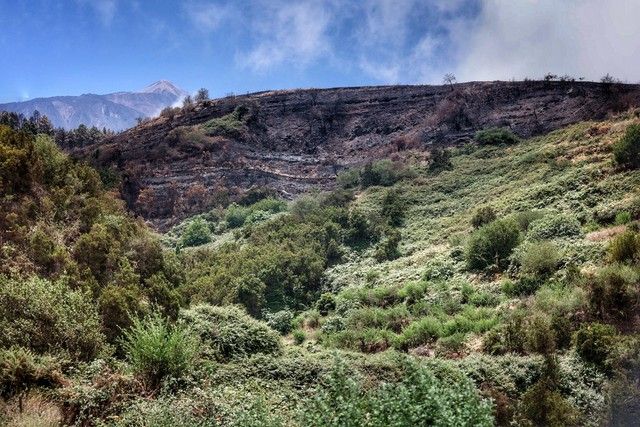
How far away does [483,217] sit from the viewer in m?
25.2

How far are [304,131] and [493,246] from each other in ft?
125

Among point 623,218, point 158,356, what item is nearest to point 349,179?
point 623,218

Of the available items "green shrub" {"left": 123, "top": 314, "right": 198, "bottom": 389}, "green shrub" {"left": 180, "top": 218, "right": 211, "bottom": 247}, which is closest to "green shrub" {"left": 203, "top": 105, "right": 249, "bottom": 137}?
"green shrub" {"left": 180, "top": 218, "right": 211, "bottom": 247}

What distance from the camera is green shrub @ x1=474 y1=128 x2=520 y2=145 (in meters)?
41.9

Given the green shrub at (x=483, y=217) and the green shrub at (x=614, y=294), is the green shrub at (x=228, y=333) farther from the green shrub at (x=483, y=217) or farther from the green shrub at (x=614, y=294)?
the green shrub at (x=483, y=217)

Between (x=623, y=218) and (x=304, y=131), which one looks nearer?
(x=623, y=218)

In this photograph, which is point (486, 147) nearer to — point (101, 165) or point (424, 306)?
point (424, 306)

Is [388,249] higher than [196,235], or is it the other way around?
[196,235]

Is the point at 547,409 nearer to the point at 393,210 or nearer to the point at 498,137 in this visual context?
the point at 393,210

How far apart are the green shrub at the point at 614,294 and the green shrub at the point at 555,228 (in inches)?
263

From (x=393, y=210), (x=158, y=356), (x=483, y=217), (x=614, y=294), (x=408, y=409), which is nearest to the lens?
(x=408, y=409)

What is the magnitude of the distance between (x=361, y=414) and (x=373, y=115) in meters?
50.4

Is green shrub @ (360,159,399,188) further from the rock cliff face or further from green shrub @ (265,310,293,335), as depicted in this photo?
green shrub @ (265,310,293,335)

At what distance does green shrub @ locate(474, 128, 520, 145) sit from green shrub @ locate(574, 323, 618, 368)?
33.9 meters
